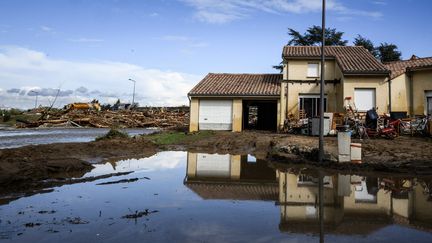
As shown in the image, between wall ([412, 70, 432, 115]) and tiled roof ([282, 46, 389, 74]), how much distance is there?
2122mm

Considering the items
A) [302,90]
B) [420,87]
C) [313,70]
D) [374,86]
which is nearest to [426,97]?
[420,87]

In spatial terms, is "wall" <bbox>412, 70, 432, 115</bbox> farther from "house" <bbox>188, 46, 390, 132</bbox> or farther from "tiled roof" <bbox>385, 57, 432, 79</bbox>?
"house" <bbox>188, 46, 390, 132</bbox>

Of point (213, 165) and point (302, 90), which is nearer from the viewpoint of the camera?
point (213, 165)

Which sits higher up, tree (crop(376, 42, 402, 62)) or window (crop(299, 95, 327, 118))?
tree (crop(376, 42, 402, 62))

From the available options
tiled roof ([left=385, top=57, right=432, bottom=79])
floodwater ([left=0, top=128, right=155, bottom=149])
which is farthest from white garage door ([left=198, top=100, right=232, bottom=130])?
tiled roof ([left=385, top=57, right=432, bottom=79])

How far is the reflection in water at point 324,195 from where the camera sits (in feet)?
23.7

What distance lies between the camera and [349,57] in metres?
26.4

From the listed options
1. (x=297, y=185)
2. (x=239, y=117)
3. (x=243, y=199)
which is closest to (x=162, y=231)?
(x=243, y=199)

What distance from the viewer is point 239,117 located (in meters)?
27.1

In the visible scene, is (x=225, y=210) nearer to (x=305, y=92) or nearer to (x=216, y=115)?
(x=305, y=92)

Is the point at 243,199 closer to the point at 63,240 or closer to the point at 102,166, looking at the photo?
the point at 63,240

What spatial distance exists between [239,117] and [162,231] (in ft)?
68.3

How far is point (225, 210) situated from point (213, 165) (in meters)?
7.03

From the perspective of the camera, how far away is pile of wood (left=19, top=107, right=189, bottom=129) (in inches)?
1623
